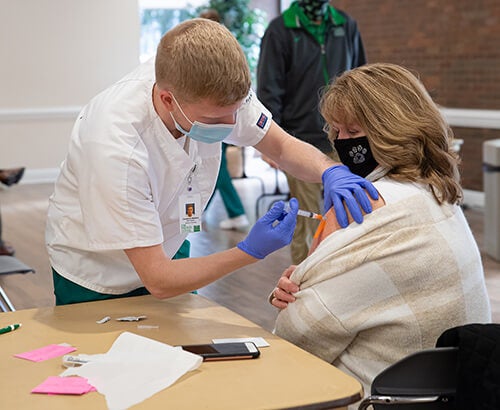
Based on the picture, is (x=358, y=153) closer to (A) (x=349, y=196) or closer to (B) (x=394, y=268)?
(A) (x=349, y=196)

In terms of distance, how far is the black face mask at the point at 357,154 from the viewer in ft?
6.50

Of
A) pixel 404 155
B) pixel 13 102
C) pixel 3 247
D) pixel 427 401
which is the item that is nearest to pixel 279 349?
pixel 427 401

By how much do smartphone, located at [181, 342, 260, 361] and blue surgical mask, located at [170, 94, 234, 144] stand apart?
478 millimetres

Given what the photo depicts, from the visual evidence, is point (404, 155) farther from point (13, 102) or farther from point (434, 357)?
point (13, 102)

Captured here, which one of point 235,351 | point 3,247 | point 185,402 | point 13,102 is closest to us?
point 185,402

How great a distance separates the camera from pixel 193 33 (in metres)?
1.76

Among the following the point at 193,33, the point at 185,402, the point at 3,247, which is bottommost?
the point at 3,247

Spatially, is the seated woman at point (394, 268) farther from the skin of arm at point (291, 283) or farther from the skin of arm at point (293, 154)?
the skin of arm at point (293, 154)

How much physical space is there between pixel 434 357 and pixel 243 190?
656 cm

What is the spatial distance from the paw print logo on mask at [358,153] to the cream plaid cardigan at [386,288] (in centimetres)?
20

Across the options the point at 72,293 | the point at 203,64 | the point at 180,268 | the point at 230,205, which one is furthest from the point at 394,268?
the point at 230,205

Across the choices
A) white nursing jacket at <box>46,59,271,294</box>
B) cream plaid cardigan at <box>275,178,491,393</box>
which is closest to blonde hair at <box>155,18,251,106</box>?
white nursing jacket at <box>46,59,271,294</box>

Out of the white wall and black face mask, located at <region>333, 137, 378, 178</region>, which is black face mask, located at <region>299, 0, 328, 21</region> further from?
the white wall

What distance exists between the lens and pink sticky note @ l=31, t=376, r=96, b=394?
1.52 m
